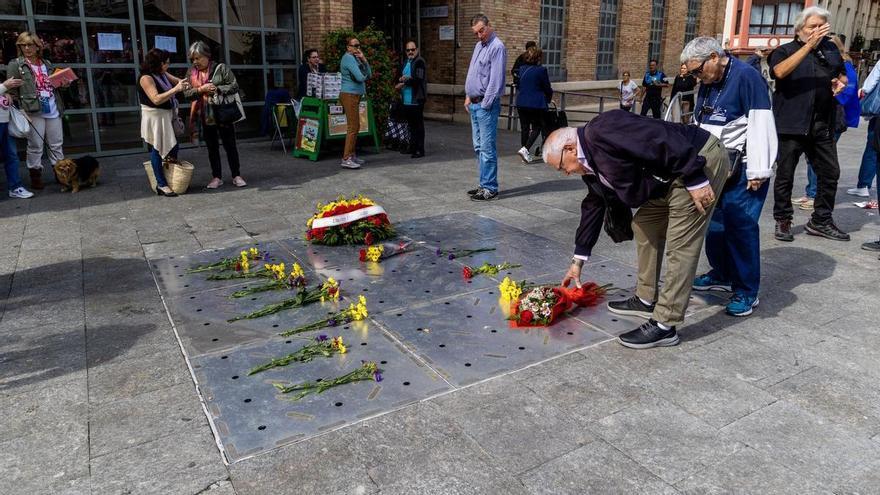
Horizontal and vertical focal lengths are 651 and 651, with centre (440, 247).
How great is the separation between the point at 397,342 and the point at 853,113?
249 inches

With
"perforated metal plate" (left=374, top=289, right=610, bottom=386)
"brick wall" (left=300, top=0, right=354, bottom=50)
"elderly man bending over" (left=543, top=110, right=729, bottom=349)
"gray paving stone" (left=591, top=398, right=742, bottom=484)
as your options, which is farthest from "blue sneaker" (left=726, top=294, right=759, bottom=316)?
"brick wall" (left=300, top=0, right=354, bottom=50)

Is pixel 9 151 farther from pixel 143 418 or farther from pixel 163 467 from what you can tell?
pixel 163 467

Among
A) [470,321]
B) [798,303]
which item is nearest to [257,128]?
[470,321]

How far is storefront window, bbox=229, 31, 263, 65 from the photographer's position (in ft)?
39.2

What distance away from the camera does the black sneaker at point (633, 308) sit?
4.41m

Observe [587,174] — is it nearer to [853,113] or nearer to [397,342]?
[397,342]

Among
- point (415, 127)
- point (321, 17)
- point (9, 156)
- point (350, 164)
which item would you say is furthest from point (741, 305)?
point (321, 17)

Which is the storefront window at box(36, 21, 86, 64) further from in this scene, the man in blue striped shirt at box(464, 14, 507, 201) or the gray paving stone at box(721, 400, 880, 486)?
the gray paving stone at box(721, 400, 880, 486)

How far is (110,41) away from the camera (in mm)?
10641

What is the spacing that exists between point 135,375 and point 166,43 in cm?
919

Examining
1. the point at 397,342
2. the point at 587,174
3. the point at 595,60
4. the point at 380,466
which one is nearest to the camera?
the point at 380,466

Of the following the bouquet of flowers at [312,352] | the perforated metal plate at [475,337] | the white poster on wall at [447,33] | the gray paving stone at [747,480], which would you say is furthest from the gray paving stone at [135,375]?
the white poster on wall at [447,33]

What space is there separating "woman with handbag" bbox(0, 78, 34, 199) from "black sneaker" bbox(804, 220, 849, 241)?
8860mm

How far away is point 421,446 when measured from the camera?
117 inches
